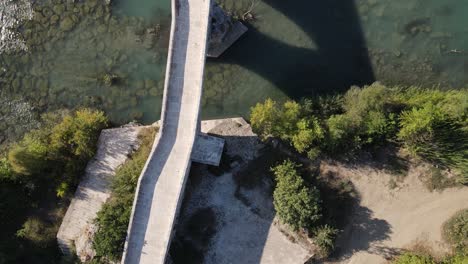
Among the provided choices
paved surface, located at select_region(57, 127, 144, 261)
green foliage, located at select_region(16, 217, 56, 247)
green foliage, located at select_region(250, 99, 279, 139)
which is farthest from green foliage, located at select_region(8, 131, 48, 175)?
green foliage, located at select_region(250, 99, 279, 139)

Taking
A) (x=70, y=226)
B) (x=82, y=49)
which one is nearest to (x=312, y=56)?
(x=82, y=49)

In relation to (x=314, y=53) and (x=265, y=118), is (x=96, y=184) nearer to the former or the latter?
(x=265, y=118)

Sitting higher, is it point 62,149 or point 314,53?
point 314,53

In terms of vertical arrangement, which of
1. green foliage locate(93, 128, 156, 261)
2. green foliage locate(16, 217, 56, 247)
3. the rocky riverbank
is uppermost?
the rocky riverbank

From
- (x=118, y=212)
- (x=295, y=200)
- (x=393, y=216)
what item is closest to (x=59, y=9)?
(x=118, y=212)

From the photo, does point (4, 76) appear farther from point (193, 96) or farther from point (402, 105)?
point (402, 105)

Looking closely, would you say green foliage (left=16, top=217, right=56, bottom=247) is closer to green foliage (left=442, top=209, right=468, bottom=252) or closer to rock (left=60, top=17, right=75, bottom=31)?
rock (left=60, top=17, right=75, bottom=31)
